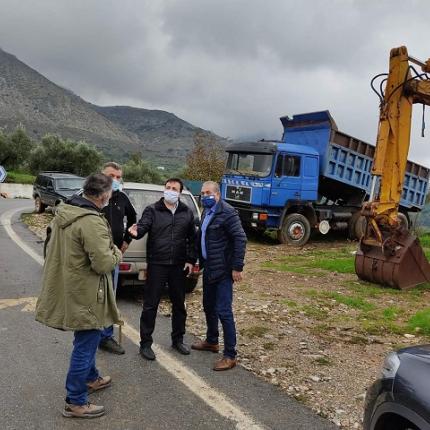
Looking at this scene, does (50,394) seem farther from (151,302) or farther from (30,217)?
(30,217)

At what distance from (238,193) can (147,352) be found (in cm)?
961

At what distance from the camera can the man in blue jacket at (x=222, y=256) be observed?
4.60m

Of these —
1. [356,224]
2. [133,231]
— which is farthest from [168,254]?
[356,224]

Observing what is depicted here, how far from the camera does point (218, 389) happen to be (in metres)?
4.04

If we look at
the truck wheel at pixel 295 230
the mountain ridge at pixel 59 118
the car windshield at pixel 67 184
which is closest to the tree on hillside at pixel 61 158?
the car windshield at pixel 67 184

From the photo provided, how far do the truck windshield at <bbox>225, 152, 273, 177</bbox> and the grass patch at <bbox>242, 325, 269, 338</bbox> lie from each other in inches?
313

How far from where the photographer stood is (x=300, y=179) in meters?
13.7

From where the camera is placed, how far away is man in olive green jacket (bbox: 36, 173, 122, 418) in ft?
10.8

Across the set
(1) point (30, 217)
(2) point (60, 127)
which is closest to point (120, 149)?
(2) point (60, 127)

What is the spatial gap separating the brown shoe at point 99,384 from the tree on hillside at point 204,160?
29.0 metres

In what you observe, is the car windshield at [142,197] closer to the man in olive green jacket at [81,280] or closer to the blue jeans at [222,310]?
the blue jeans at [222,310]

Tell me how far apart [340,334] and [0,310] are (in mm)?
4231

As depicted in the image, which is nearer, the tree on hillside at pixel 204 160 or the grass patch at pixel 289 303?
the grass patch at pixel 289 303

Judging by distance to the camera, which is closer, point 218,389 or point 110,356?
point 218,389
